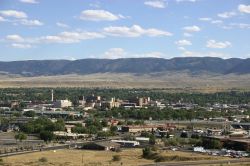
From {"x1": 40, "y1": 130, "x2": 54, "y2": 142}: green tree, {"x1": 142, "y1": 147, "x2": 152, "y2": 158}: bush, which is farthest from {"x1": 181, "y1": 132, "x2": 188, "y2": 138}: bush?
{"x1": 142, "y1": 147, "x2": 152, "y2": 158}: bush

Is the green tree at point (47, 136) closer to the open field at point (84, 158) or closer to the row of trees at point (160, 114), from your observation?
the open field at point (84, 158)

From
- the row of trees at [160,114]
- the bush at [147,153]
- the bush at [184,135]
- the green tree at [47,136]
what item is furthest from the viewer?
the row of trees at [160,114]

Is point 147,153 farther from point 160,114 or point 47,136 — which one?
point 160,114

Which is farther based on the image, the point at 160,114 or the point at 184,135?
the point at 160,114

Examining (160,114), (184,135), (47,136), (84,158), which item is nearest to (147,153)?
(84,158)

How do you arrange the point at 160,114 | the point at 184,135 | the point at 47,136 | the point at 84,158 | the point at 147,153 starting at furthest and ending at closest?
the point at 160,114, the point at 184,135, the point at 47,136, the point at 147,153, the point at 84,158

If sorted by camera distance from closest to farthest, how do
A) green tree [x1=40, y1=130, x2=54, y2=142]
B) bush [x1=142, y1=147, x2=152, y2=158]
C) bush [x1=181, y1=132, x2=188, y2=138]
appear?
bush [x1=142, y1=147, x2=152, y2=158] → green tree [x1=40, y1=130, x2=54, y2=142] → bush [x1=181, y1=132, x2=188, y2=138]

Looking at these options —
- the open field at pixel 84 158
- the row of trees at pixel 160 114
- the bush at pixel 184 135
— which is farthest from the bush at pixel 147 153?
the row of trees at pixel 160 114

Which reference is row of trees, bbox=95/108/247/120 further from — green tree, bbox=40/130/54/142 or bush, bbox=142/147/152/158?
bush, bbox=142/147/152/158

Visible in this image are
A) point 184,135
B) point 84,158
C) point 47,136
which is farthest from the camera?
point 184,135
